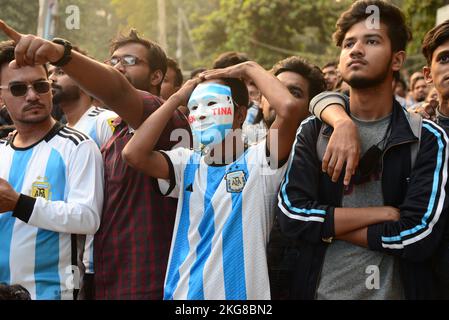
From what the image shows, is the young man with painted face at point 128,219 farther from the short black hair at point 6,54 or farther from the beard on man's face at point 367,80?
the beard on man's face at point 367,80

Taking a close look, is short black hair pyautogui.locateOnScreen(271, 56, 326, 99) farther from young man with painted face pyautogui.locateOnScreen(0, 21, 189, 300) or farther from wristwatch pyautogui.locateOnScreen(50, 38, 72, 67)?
wristwatch pyautogui.locateOnScreen(50, 38, 72, 67)

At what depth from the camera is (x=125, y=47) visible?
431 centimetres

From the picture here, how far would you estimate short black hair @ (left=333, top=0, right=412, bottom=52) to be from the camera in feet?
10.1

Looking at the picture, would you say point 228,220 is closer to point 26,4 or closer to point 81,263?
point 81,263

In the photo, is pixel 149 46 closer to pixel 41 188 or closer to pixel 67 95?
pixel 67 95

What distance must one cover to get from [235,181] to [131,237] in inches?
27.4

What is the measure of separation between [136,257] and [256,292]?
75 centimetres

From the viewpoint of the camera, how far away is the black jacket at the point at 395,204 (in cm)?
271

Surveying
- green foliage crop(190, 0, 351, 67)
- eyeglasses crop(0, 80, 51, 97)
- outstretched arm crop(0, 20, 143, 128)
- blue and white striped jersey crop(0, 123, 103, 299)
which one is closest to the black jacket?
outstretched arm crop(0, 20, 143, 128)

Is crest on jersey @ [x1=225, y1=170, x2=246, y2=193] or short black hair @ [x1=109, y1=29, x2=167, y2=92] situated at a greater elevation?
short black hair @ [x1=109, y1=29, x2=167, y2=92]

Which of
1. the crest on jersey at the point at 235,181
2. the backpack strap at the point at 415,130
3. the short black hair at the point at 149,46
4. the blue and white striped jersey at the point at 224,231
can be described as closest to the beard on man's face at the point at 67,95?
the short black hair at the point at 149,46

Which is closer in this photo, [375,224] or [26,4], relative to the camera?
[375,224]

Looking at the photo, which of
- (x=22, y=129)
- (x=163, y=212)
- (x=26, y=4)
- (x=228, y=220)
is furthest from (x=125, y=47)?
(x=26, y=4)

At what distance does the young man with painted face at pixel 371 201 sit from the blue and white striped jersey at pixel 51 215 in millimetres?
1116
